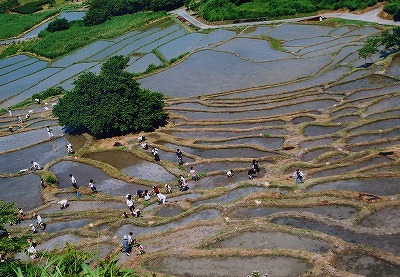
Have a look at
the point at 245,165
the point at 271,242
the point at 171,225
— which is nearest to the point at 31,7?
the point at 245,165

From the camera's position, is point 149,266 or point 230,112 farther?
point 230,112

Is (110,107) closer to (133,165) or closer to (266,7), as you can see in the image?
(133,165)

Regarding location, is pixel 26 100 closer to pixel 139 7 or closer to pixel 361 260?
pixel 139 7

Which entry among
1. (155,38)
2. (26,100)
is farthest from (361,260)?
(155,38)

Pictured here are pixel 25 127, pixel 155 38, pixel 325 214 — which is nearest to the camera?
pixel 325 214

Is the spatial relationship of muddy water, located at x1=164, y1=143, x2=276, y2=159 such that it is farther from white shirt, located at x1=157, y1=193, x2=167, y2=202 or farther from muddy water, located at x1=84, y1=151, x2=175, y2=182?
white shirt, located at x1=157, y1=193, x2=167, y2=202

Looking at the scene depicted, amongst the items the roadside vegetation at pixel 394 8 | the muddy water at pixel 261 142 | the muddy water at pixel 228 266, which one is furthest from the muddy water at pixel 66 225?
the roadside vegetation at pixel 394 8

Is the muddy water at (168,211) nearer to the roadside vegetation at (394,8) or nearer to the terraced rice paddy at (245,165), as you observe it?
the terraced rice paddy at (245,165)
